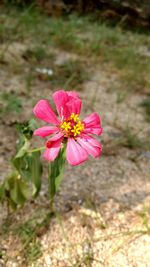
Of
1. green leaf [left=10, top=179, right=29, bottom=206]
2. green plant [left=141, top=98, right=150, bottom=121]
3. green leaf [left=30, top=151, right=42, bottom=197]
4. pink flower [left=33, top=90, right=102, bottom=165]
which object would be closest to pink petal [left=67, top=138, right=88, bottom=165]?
pink flower [left=33, top=90, right=102, bottom=165]

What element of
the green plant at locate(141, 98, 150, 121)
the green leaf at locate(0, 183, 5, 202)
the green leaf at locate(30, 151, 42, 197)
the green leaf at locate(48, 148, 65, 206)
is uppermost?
the green leaf at locate(48, 148, 65, 206)

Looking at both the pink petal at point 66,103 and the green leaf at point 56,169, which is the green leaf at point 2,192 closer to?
the green leaf at point 56,169

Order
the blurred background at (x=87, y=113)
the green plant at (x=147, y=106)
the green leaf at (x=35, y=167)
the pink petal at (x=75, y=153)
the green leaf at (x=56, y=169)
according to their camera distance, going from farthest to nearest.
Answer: the green plant at (x=147, y=106) < the blurred background at (x=87, y=113) < the green leaf at (x=35, y=167) < the green leaf at (x=56, y=169) < the pink petal at (x=75, y=153)

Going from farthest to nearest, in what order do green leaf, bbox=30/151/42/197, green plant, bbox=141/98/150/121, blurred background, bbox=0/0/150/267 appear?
1. green plant, bbox=141/98/150/121
2. blurred background, bbox=0/0/150/267
3. green leaf, bbox=30/151/42/197

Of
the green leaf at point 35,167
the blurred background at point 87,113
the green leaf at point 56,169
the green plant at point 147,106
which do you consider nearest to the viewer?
the green leaf at point 56,169

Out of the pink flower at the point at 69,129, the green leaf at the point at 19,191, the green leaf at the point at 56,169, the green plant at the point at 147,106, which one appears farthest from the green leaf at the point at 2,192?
the green plant at the point at 147,106

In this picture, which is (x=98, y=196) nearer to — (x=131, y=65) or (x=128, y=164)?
(x=128, y=164)

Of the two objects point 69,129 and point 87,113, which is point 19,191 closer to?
point 69,129

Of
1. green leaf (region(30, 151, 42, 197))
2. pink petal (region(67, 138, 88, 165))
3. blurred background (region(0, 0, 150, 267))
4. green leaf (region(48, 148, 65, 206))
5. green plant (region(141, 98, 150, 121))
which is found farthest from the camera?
green plant (region(141, 98, 150, 121))

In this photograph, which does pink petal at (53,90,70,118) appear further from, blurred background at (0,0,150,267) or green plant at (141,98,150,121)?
green plant at (141,98,150,121)

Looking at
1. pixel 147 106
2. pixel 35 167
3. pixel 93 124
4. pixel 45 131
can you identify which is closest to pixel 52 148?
pixel 45 131
